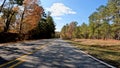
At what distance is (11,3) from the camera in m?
46.7

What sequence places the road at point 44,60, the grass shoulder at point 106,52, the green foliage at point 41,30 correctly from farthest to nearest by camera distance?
the green foliage at point 41,30 < the grass shoulder at point 106,52 < the road at point 44,60

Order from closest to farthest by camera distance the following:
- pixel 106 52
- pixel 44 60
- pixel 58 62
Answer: pixel 58 62, pixel 44 60, pixel 106 52

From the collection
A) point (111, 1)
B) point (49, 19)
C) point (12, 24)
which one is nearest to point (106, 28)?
point (111, 1)

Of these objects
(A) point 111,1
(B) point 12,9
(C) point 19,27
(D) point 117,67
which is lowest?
(D) point 117,67

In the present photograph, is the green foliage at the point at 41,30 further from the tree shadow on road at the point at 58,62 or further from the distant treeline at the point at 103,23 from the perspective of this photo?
the tree shadow on road at the point at 58,62

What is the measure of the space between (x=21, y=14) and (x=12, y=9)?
2.89 meters

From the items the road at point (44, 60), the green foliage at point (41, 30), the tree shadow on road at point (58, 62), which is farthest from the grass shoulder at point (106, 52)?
the green foliage at point (41, 30)

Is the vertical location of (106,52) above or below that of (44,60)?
below

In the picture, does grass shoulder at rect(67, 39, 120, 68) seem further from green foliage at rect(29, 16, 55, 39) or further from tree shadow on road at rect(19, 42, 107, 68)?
green foliage at rect(29, 16, 55, 39)

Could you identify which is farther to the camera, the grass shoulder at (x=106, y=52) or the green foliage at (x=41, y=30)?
the green foliage at (x=41, y=30)

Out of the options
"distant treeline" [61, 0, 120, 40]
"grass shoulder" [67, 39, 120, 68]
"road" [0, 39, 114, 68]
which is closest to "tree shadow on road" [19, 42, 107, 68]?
"road" [0, 39, 114, 68]

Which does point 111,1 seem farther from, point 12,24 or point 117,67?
point 117,67

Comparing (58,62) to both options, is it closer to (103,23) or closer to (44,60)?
(44,60)

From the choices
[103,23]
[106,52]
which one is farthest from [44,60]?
[103,23]
